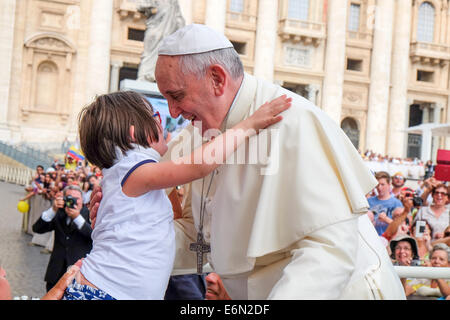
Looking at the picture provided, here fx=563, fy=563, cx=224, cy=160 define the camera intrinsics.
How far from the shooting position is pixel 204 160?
61.5 inches

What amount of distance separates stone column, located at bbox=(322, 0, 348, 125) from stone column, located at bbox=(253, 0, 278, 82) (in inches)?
135

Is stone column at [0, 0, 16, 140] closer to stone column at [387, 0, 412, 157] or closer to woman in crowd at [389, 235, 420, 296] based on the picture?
stone column at [387, 0, 412, 157]

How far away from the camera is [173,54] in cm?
160

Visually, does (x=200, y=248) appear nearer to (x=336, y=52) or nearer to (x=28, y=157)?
(x=28, y=157)

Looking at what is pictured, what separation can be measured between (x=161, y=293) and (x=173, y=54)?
0.72 meters

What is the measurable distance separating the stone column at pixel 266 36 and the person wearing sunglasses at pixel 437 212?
82.6 feet

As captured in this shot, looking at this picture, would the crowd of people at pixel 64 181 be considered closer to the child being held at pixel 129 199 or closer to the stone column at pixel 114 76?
the child being held at pixel 129 199

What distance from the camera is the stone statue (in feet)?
39.5

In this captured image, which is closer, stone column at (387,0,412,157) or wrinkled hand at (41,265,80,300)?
wrinkled hand at (41,265,80,300)

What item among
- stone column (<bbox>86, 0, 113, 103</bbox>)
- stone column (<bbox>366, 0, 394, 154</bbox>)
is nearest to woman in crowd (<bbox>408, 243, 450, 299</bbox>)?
stone column (<bbox>86, 0, 113, 103</bbox>)

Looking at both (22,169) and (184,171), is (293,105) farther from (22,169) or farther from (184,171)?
(22,169)

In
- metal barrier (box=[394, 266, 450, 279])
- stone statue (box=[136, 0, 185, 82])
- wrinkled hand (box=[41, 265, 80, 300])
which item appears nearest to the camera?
wrinkled hand (box=[41, 265, 80, 300])

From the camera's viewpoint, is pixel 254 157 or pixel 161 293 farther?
pixel 161 293
